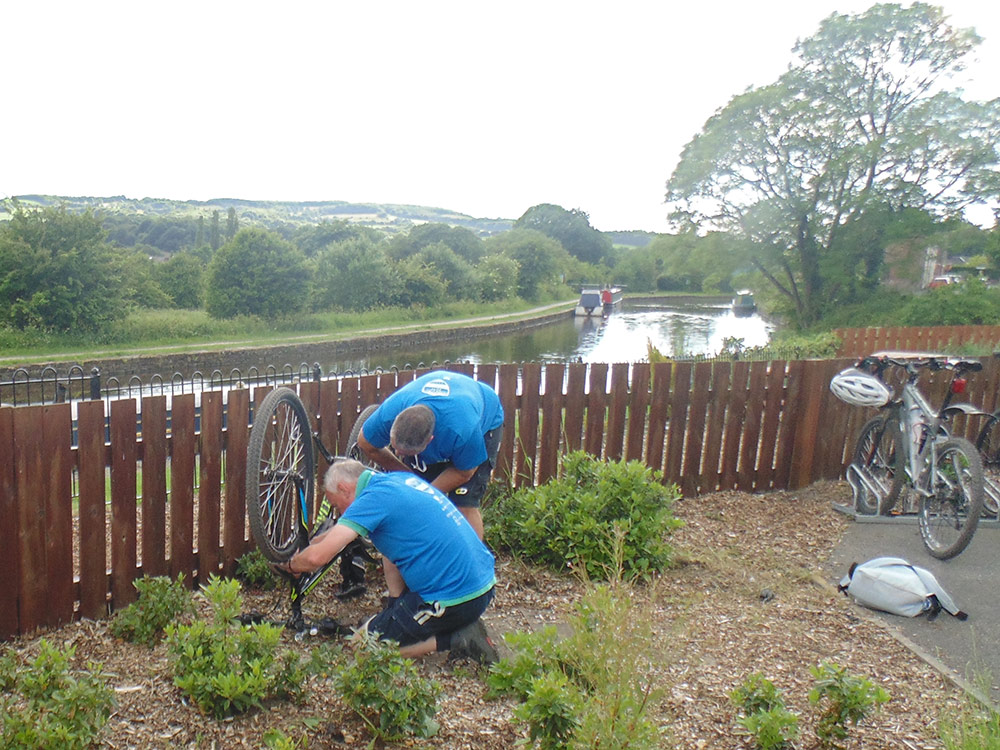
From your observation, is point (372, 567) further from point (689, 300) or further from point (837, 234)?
point (689, 300)

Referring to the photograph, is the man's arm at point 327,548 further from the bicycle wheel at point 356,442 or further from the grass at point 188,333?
the grass at point 188,333

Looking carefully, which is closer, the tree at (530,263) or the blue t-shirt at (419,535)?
the blue t-shirt at (419,535)

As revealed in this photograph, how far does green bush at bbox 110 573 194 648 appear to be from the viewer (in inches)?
135

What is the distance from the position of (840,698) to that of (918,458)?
3.61 meters

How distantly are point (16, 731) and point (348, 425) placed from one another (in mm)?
3069

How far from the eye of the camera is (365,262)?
40469mm

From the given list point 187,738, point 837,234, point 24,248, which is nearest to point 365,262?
point 24,248

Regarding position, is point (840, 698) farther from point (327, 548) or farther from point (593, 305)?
point (593, 305)

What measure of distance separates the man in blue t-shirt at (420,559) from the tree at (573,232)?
10455 centimetres

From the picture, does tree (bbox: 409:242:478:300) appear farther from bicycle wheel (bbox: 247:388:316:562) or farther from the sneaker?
the sneaker

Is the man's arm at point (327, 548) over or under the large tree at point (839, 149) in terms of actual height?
under

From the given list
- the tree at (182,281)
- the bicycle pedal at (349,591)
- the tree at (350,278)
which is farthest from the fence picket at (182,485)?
the tree at (182,281)

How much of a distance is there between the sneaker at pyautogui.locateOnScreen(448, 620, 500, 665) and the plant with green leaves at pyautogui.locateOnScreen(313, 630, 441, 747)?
0.70 meters

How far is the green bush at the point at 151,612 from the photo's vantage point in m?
3.43
